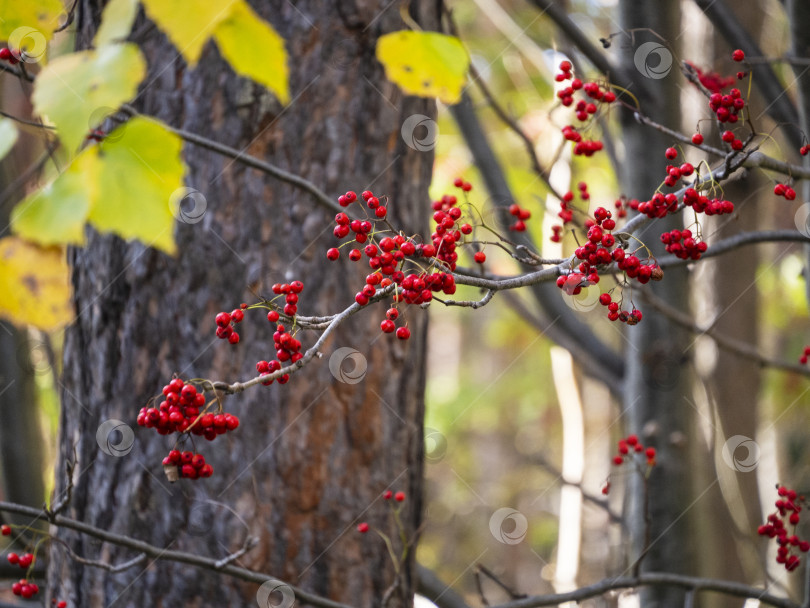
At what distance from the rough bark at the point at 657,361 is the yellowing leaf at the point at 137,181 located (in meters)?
1.75

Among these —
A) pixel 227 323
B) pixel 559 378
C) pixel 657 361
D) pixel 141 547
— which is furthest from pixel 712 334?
pixel 559 378

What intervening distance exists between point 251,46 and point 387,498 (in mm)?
1145

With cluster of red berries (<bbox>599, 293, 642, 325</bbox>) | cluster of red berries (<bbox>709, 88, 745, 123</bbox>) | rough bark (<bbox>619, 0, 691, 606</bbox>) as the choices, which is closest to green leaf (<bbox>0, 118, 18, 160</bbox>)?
cluster of red berries (<bbox>599, 293, 642, 325</bbox>)

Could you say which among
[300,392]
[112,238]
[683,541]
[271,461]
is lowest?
[683,541]

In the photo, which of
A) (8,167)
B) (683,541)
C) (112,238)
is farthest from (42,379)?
(683,541)

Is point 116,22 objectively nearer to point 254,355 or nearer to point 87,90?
point 87,90

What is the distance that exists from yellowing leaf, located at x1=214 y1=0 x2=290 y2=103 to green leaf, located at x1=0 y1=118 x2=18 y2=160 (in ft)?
1.07

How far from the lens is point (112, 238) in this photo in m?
1.71

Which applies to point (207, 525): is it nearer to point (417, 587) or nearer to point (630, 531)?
point (417, 587)

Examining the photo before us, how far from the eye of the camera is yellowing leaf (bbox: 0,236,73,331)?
4.73 feet

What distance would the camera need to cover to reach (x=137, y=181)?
87cm

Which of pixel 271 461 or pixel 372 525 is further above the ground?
pixel 271 461

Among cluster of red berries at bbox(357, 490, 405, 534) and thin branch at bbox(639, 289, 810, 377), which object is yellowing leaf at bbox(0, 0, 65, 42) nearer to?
cluster of red berries at bbox(357, 490, 405, 534)

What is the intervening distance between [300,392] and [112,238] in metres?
0.64
